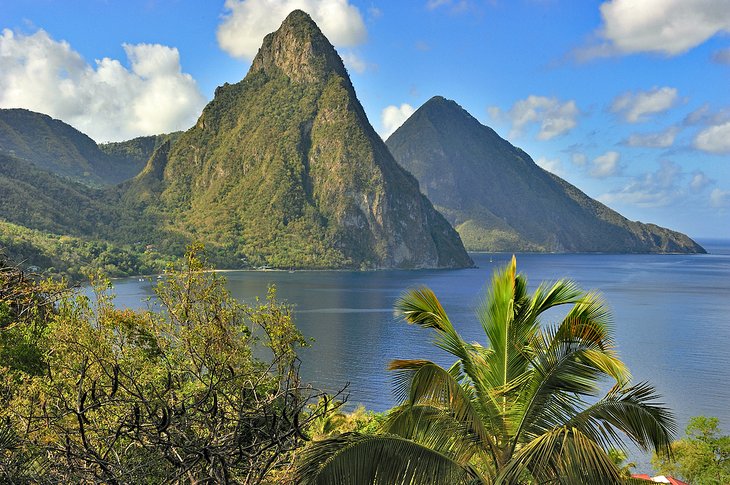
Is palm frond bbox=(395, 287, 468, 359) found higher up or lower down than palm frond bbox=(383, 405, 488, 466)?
higher up

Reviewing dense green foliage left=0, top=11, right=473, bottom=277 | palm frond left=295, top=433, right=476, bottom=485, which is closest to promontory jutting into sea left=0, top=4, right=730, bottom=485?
palm frond left=295, top=433, right=476, bottom=485

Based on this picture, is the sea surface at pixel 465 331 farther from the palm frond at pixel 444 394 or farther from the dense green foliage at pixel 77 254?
the dense green foliage at pixel 77 254

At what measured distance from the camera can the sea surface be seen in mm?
43531

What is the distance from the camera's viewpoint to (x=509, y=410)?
718 cm

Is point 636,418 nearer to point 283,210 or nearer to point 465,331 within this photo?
point 465,331

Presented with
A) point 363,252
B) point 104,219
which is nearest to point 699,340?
point 363,252

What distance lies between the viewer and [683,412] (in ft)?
125

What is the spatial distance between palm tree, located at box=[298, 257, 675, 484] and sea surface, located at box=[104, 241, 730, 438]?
3.13 m

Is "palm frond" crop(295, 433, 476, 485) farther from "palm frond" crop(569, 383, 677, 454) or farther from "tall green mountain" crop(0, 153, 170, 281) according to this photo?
"tall green mountain" crop(0, 153, 170, 281)

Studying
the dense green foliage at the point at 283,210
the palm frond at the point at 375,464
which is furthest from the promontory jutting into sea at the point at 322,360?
the dense green foliage at the point at 283,210

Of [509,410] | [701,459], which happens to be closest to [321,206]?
[701,459]

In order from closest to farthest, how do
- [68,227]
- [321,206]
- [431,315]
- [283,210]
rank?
[431,315], [68,227], [283,210], [321,206]

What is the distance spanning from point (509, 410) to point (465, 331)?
195ft

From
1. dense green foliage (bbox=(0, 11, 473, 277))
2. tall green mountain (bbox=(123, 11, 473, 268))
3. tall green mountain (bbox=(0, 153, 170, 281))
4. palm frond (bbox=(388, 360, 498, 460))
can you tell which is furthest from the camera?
tall green mountain (bbox=(123, 11, 473, 268))
